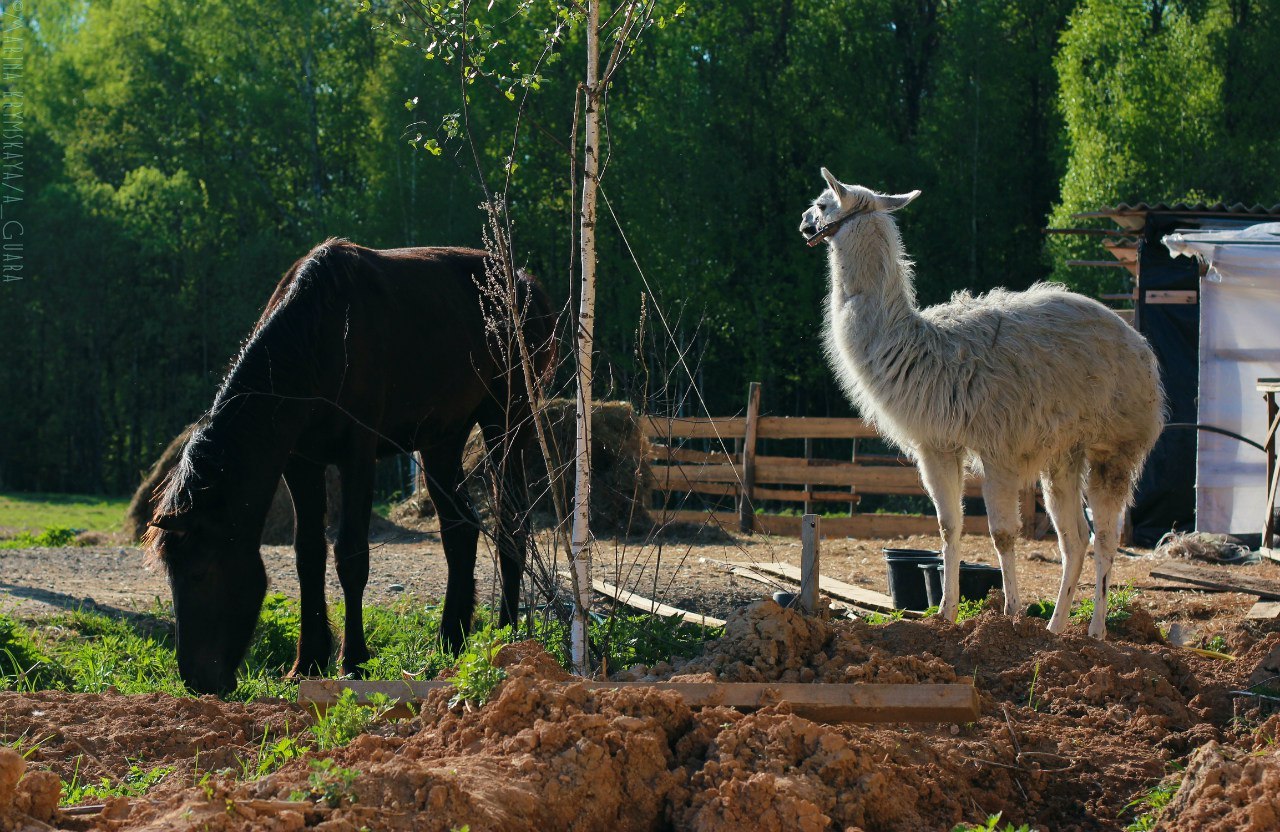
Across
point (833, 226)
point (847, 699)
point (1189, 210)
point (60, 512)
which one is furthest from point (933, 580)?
point (60, 512)

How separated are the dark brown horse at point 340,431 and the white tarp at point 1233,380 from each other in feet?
23.9

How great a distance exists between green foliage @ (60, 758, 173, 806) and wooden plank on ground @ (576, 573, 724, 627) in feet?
5.86

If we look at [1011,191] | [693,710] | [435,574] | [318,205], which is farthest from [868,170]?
[693,710]

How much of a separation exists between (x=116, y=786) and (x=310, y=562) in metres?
2.36

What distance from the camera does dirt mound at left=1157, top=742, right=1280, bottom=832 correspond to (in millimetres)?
2959

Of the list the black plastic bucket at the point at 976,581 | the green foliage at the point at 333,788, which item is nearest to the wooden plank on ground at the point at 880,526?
the black plastic bucket at the point at 976,581

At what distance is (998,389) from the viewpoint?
593 centimetres

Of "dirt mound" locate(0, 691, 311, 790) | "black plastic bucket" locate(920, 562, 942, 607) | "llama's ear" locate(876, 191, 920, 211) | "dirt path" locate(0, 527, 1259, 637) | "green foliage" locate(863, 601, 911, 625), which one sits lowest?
"dirt path" locate(0, 527, 1259, 637)

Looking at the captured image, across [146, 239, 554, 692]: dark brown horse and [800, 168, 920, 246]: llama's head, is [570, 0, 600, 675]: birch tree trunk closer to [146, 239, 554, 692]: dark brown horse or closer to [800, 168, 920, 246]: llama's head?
[146, 239, 554, 692]: dark brown horse

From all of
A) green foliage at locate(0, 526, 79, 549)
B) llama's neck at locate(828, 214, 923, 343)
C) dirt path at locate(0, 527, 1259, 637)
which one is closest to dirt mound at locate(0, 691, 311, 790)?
dirt path at locate(0, 527, 1259, 637)

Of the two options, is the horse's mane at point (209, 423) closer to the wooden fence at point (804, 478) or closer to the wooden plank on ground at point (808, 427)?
the wooden fence at point (804, 478)

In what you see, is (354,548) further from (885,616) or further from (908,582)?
(908,582)

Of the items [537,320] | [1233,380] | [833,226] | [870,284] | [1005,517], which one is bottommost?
[1005,517]

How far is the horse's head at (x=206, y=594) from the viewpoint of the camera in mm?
5254
